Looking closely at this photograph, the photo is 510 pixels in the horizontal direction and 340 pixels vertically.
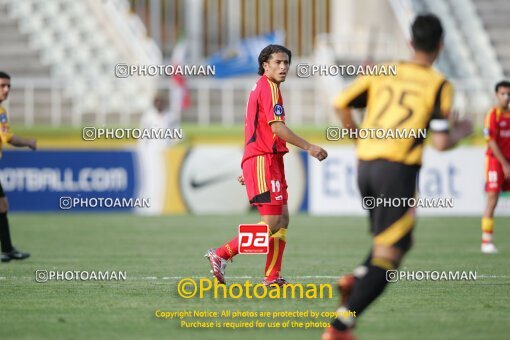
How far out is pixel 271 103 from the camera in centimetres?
1066

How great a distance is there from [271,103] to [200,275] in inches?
92.1

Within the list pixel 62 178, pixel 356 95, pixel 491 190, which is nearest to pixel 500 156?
pixel 491 190

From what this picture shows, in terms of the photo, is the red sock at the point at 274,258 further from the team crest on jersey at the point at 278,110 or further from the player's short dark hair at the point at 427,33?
the player's short dark hair at the point at 427,33

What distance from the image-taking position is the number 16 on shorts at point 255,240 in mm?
10742

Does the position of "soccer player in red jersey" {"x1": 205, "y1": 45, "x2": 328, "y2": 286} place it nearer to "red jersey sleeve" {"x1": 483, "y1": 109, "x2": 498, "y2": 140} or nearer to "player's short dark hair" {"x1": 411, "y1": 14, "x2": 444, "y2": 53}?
"player's short dark hair" {"x1": 411, "y1": 14, "x2": 444, "y2": 53}

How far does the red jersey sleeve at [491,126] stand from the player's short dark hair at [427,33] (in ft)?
25.0

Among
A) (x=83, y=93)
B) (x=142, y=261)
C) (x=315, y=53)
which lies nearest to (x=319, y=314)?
(x=142, y=261)

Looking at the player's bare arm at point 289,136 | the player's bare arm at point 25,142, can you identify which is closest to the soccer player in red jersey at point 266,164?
the player's bare arm at point 289,136

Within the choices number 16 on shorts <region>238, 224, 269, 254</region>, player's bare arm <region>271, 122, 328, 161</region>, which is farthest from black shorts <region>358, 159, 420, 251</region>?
number 16 on shorts <region>238, 224, 269, 254</region>

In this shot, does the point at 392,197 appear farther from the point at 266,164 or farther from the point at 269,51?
the point at 269,51

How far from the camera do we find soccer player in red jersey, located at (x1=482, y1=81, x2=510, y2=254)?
50.0 ft

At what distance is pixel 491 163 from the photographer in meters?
15.7

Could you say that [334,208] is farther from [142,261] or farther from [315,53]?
[142,261]

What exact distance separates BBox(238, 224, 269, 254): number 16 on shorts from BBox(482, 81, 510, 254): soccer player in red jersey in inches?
203
